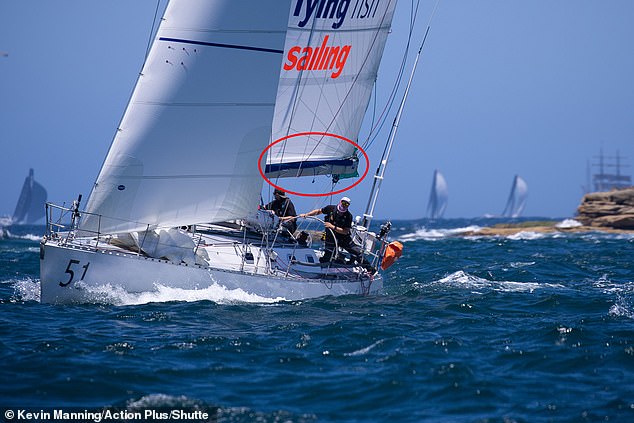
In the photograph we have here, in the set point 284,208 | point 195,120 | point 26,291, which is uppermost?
point 195,120

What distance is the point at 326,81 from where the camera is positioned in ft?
60.8

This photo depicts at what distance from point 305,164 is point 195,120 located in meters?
4.29

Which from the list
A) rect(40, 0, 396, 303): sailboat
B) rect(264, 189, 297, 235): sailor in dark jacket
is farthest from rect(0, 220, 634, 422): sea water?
rect(264, 189, 297, 235): sailor in dark jacket

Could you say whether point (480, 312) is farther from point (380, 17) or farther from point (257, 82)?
point (380, 17)

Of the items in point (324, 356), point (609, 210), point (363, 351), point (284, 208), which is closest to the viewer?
point (324, 356)

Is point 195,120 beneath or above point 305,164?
beneath

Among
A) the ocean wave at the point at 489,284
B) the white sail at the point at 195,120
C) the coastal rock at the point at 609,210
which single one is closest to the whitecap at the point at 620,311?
the ocean wave at the point at 489,284

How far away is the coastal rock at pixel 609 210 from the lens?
50344 mm

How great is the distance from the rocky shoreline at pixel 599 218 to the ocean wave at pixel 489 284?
3228 cm

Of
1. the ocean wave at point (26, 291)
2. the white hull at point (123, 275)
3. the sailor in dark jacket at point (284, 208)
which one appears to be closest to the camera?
the white hull at point (123, 275)

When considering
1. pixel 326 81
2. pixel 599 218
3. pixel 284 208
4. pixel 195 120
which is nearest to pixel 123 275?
pixel 195 120

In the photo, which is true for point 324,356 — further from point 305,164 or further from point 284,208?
point 305,164

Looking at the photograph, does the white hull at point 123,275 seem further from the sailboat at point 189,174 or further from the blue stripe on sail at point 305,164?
the blue stripe on sail at point 305,164

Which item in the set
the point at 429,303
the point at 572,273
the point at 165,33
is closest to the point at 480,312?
the point at 429,303
